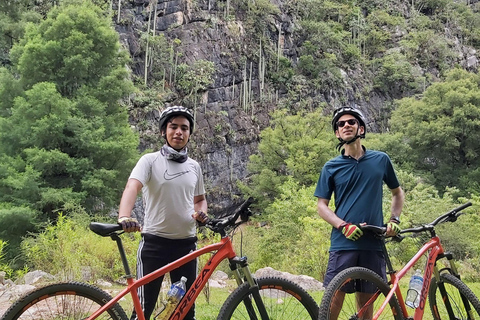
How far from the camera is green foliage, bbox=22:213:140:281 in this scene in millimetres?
8211

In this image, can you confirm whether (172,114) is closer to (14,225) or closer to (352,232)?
(352,232)

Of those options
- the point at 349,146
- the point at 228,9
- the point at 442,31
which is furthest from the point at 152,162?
the point at 442,31

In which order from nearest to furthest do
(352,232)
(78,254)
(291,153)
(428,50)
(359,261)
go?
(352,232) → (359,261) → (78,254) → (291,153) → (428,50)

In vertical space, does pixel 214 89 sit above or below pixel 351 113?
above

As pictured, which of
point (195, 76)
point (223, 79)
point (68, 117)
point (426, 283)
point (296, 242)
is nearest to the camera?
point (426, 283)

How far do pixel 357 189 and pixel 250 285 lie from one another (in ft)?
3.58

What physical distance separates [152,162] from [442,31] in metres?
64.0

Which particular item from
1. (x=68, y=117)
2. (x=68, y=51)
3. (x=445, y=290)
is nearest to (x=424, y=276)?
(x=445, y=290)

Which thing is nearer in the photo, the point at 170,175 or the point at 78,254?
the point at 170,175

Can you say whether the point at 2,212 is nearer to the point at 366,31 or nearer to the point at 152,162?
the point at 152,162

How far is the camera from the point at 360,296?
2.89 metres

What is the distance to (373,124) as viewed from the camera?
45906 millimetres

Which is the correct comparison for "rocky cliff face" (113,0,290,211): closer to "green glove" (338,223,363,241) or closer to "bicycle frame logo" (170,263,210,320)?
"bicycle frame logo" (170,263,210,320)

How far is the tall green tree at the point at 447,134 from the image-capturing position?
27.8m
